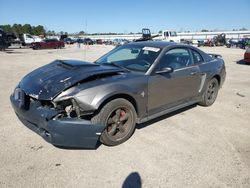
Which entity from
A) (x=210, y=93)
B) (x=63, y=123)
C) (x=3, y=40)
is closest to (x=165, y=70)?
(x=63, y=123)

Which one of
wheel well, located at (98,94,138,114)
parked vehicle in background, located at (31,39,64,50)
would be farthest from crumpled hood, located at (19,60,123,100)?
parked vehicle in background, located at (31,39,64,50)

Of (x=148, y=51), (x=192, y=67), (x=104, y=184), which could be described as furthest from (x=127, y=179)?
(x=192, y=67)

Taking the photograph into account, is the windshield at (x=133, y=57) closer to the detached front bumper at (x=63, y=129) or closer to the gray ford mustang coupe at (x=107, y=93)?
the gray ford mustang coupe at (x=107, y=93)

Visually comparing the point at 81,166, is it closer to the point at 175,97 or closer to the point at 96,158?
the point at 96,158

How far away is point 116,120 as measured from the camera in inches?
151

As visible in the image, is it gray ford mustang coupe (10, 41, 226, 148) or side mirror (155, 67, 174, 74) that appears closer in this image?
gray ford mustang coupe (10, 41, 226, 148)

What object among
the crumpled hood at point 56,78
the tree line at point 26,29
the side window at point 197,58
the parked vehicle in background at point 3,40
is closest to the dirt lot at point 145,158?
the crumpled hood at point 56,78

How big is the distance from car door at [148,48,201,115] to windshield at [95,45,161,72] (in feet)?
0.64

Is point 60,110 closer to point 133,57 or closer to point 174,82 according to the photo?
point 133,57

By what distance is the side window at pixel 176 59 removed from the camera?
4.54m

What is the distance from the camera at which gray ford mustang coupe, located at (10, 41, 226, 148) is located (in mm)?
3350

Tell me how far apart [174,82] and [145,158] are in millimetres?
1661

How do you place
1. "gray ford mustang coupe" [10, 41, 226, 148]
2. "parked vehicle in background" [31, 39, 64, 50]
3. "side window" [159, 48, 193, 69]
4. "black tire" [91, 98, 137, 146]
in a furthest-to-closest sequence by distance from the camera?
"parked vehicle in background" [31, 39, 64, 50], "side window" [159, 48, 193, 69], "black tire" [91, 98, 137, 146], "gray ford mustang coupe" [10, 41, 226, 148]

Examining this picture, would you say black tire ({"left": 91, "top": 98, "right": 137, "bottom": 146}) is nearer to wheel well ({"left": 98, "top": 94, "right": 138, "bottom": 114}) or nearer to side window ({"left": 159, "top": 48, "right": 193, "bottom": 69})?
wheel well ({"left": 98, "top": 94, "right": 138, "bottom": 114})
